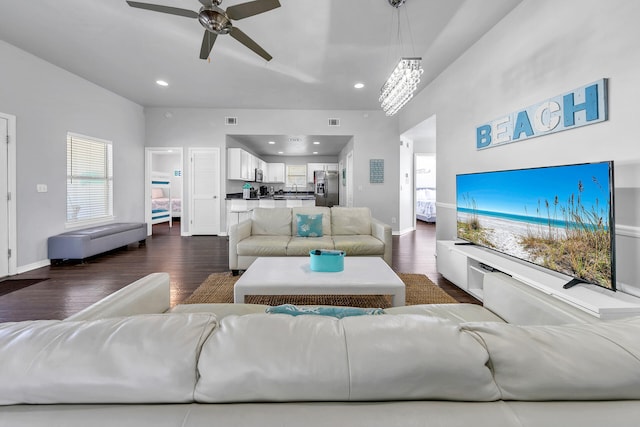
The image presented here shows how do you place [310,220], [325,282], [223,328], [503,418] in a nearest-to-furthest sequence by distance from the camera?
[503,418] → [223,328] → [325,282] → [310,220]

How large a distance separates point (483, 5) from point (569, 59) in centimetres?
107

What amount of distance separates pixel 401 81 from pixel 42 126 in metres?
4.87

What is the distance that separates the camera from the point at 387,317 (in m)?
0.69

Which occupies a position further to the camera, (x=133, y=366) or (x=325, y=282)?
(x=325, y=282)

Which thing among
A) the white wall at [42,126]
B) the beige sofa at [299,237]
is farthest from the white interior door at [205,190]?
the beige sofa at [299,237]

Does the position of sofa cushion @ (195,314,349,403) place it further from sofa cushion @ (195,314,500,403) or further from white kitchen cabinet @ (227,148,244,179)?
white kitchen cabinet @ (227,148,244,179)

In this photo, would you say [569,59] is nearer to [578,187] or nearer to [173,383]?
[578,187]

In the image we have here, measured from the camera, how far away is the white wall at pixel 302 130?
260 inches

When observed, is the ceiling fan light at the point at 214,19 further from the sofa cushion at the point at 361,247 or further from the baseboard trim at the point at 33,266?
the baseboard trim at the point at 33,266

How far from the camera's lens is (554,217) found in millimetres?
2176

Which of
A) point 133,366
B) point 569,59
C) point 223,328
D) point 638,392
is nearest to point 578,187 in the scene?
point 569,59

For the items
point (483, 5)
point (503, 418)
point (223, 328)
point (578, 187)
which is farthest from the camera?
point (483, 5)

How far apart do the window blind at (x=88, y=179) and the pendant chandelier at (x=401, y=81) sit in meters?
4.89

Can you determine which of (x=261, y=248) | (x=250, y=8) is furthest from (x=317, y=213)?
(x=250, y=8)
